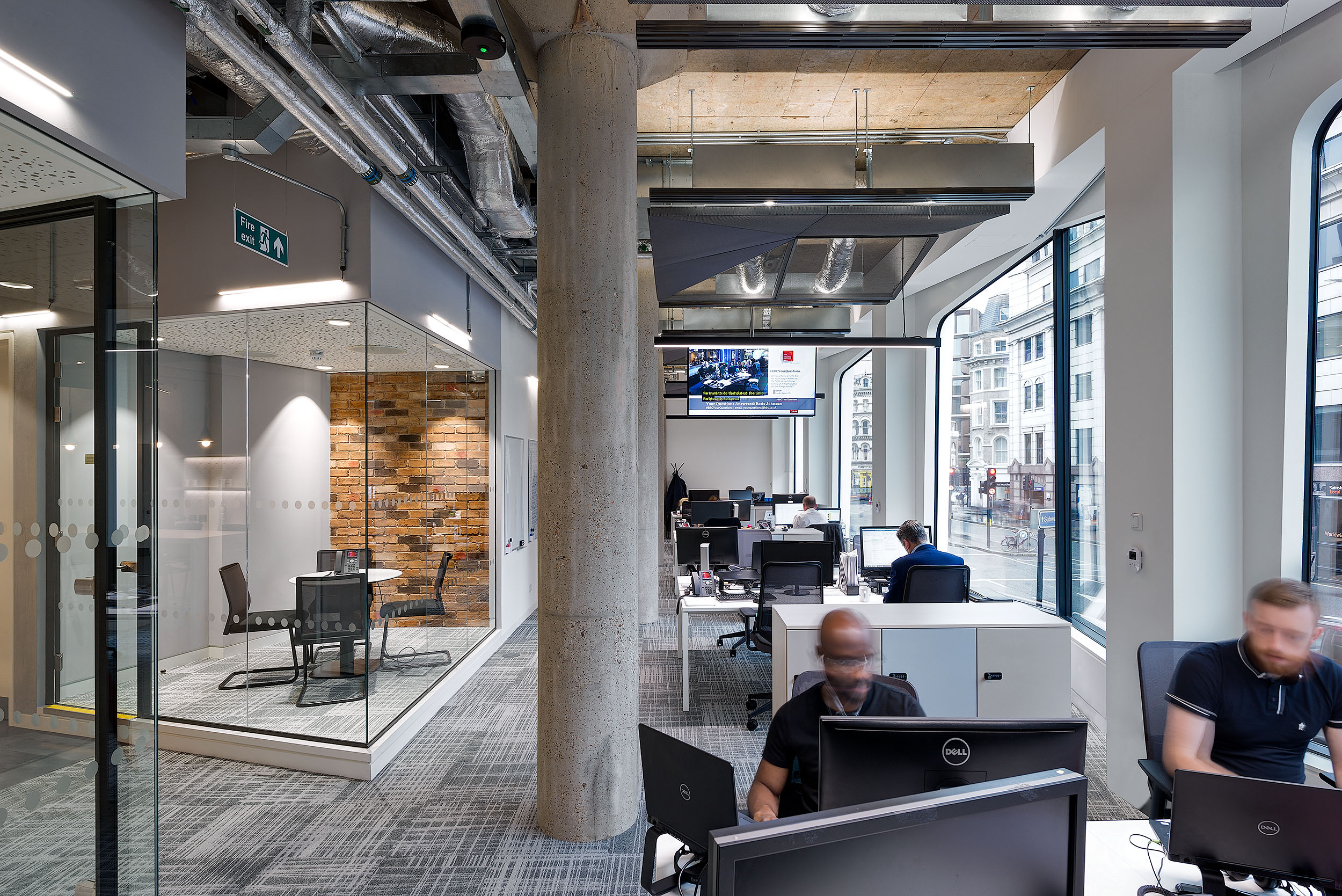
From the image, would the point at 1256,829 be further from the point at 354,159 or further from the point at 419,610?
the point at 419,610

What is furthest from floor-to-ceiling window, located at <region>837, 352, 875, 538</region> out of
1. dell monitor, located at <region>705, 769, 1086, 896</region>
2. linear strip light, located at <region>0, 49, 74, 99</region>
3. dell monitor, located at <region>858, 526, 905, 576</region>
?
dell monitor, located at <region>705, 769, 1086, 896</region>

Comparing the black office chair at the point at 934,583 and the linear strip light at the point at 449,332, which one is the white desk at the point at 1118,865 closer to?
the black office chair at the point at 934,583

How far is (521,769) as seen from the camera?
14.6ft

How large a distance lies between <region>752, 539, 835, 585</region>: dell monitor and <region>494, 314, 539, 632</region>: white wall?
9.50ft

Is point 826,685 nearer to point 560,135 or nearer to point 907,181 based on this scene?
point 560,135

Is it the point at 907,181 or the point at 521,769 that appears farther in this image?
the point at 907,181

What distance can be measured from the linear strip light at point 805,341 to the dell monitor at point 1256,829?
5403mm

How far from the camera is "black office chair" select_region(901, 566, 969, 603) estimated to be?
5035 mm

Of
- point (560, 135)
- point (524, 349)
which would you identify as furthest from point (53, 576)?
point (524, 349)

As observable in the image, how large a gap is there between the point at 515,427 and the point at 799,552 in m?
3.62

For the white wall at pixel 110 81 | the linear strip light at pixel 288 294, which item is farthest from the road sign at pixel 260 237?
the white wall at pixel 110 81

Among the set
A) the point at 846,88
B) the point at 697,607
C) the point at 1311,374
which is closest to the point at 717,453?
the point at 697,607

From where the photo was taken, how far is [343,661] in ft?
15.8

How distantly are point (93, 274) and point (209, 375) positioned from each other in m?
2.44
